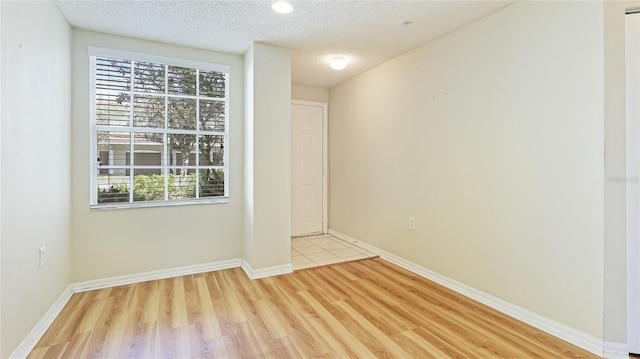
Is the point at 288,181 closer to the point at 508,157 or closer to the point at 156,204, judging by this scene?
the point at 156,204

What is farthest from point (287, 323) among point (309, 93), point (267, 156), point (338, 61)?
point (309, 93)

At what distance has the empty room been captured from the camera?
72.2 inches

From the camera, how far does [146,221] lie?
3.01 meters

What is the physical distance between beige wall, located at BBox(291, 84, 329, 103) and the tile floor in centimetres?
223

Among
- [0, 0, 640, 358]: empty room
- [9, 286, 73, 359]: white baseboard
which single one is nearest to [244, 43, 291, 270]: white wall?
[0, 0, 640, 358]: empty room

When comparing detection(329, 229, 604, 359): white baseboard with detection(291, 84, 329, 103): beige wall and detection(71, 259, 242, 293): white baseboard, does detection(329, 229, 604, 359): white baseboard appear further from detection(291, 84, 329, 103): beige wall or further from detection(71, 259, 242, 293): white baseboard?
detection(291, 84, 329, 103): beige wall

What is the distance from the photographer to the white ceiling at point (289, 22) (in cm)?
232

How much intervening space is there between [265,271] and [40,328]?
1.73 m

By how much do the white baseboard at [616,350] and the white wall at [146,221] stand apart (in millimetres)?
3140

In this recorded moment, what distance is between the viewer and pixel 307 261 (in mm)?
3582

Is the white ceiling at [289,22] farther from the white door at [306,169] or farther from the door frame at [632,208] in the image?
the white door at [306,169]

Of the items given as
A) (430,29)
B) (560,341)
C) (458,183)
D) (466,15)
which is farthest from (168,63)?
(560,341)

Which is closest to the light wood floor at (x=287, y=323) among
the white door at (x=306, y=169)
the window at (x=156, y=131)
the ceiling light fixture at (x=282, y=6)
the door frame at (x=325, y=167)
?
the window at (x=156, y=131)

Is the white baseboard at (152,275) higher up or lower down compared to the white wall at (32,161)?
lower down
